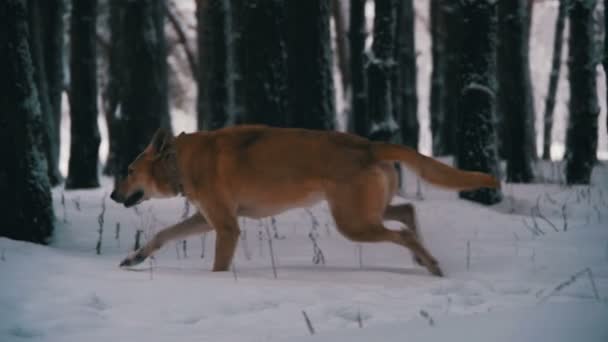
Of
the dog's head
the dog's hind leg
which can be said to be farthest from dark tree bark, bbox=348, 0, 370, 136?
the dog's head

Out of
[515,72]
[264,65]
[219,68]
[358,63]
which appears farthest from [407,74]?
[264,65]

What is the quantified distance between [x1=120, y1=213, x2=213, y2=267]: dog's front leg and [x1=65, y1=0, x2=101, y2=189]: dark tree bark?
8234 mm

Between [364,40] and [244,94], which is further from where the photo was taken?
[364,40]

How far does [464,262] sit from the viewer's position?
6285 mm

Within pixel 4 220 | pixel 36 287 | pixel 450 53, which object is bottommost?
pixel 450 53

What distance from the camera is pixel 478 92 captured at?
1051 cm

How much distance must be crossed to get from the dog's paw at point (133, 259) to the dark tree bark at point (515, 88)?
9.33 meters

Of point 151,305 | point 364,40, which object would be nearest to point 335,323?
point 151,305

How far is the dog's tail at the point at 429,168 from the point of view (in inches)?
221

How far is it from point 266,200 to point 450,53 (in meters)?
14.9

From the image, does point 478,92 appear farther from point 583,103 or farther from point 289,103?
point 583,103

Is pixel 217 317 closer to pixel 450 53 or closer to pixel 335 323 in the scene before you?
pixel 335 323

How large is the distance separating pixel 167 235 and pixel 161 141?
0.80 m

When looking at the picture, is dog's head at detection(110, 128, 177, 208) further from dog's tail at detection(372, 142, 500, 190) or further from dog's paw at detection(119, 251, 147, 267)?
dog's tail at detection(372, 142, 500, 190)
